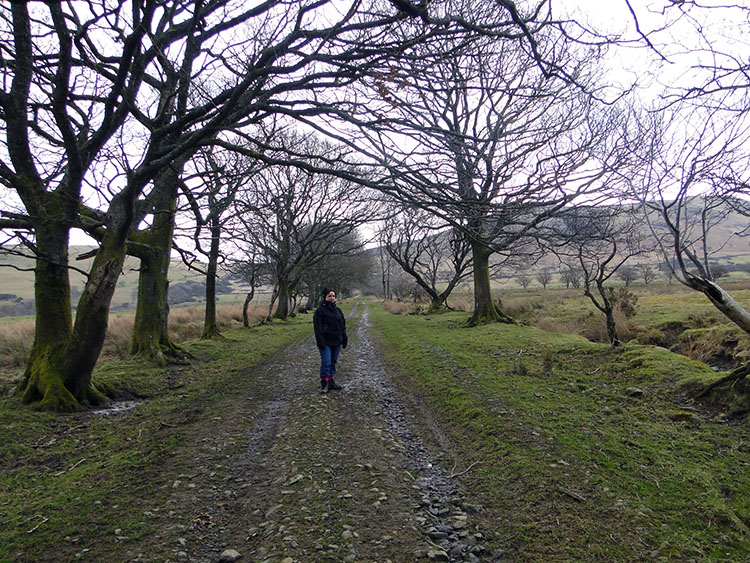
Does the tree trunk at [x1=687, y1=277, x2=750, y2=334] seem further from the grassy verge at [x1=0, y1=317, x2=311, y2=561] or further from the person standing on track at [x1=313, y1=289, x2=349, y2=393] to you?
the grassy verge at [x1=0, y1=317, x2=311, y2=561]

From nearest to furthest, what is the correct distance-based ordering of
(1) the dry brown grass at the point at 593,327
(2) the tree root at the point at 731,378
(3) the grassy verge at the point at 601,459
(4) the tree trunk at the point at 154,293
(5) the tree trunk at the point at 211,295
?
(3) the grassy verge at the point at 601,459 < (2) the tree root at the point at 731,378 < (4) the tree trunk at the point at 154,293 < (1) the dry brown grass at the point at 593,327 < (5) the tree trunk at the point at 211,295

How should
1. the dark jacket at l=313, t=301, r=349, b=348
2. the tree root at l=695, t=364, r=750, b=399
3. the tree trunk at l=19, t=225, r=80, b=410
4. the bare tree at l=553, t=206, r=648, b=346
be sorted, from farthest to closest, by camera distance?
the bare tree at l=553, t=206, r=648, b=346, the dark jacket at l=313, t=301, r=349, b=348, the tree trunk at l=19, t=225, r=80, b=410, the tree root at l=695, t=364, r=750, b=399

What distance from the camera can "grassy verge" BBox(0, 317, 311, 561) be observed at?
3.43 metres

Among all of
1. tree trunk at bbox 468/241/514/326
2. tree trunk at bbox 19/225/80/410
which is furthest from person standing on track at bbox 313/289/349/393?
tree trunk at bbox 468/241/514/326

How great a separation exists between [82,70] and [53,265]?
3567 mm

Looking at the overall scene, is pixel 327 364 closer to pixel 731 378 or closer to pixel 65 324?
pixel 65 324

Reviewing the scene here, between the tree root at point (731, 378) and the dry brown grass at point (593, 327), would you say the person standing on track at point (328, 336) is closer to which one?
the tree root at point (731, 378)

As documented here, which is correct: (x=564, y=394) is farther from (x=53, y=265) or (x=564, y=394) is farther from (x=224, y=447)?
(x=53, y=265)

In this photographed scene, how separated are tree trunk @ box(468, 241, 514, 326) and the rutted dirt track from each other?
12724 millimetres

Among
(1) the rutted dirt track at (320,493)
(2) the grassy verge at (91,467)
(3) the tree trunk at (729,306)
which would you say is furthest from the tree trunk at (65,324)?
(3) the tree trunk at (729,306)

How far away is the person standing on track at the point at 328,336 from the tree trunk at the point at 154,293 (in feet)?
17.5

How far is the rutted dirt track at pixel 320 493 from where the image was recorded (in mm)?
3254

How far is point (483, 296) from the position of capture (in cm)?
1911

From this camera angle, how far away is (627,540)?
3162 mm
